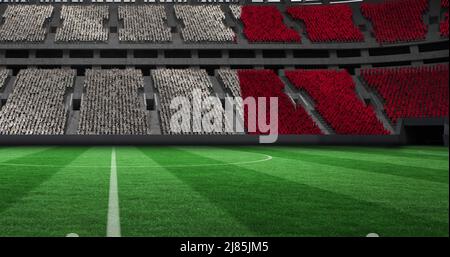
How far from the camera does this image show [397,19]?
162 ft

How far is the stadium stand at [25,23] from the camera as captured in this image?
47.2 metres

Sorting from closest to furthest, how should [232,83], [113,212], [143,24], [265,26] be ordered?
1. [113,212]
2. [232,83]
3. [143,24]
4. [265,26]

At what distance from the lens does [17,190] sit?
444 inches

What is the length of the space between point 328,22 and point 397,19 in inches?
273

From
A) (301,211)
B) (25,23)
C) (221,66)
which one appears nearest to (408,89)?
(221,66)

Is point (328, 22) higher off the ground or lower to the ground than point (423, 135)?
higher

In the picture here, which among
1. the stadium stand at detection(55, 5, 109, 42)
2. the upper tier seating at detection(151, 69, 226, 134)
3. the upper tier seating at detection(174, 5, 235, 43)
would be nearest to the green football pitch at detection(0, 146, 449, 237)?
the upper tier seating at detection(151, 69, 226, 134)

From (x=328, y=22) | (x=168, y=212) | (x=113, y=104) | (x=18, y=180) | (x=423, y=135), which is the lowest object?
(x=423, y=135)

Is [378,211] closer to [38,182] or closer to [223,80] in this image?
[38,182]

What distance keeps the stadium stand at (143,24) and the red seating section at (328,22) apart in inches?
557

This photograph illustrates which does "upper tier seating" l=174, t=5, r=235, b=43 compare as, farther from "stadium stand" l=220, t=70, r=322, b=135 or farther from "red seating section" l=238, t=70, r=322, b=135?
"red seating section" l=238, t=70, r=322, b=135

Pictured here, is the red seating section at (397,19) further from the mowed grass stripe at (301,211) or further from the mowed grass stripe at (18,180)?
the mowed grass stripe at (301,211)

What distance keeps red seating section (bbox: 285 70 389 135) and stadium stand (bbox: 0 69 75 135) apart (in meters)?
21.1

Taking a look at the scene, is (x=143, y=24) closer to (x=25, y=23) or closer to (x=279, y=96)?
(x=25, y=23)
